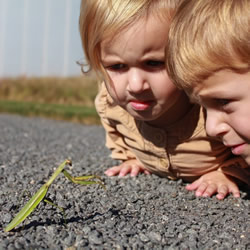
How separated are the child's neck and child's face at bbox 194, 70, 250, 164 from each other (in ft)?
1.55

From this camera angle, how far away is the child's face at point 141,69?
2047 mm

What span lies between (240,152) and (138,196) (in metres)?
0.63

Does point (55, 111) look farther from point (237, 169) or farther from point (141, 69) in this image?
point (141, 69)

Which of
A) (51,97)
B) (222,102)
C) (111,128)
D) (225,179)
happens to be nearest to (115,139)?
(111,128)

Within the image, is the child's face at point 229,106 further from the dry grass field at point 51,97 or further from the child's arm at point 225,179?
the dry grass field at point 51,97

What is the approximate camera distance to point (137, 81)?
2.08 metres

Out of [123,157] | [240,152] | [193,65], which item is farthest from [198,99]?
[123,157]

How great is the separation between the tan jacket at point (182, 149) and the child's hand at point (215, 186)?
0.05 m

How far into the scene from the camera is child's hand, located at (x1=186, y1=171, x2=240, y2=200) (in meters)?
2.42

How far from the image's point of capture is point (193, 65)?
1.93 meters

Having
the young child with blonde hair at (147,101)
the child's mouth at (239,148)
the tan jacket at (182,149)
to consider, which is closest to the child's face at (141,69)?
the young child with blonde hair at (147,101)

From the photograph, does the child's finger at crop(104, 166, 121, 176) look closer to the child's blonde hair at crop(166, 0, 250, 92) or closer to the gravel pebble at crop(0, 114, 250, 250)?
the gravel pebble at crop(0, 114, 250, 250)

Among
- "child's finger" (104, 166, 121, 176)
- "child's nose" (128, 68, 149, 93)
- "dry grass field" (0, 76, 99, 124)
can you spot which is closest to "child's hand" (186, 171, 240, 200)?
"child's finger" (104, 166, 121, 176)

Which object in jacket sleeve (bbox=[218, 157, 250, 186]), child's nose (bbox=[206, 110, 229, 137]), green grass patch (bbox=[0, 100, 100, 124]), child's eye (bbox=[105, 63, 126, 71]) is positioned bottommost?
green grass patch (bbox=[0, 100, 100, 124])
